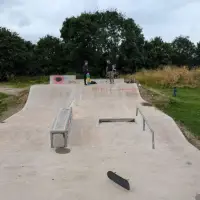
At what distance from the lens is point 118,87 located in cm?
1836

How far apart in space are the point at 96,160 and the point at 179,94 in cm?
1369

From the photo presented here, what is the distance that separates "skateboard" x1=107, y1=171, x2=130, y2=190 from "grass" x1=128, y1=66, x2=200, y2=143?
425 centimetres

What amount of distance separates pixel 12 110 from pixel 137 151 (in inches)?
330

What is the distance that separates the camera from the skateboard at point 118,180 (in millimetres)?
5781

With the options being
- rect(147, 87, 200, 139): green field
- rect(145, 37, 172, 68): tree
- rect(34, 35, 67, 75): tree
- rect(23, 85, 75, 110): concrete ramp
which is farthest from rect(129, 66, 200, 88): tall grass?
rect(34, 35, 67, 75): tree

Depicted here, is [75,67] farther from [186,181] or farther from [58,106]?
[186,181]

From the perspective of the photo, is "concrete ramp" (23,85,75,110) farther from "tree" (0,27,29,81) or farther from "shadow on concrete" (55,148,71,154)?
"tree" (0,27,29,81)

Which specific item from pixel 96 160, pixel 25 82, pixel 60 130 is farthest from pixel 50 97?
pixel 25 82

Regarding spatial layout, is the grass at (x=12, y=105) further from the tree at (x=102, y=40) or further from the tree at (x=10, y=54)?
the tree at (x=102, y=40)

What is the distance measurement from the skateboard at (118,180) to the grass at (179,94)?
14.0 feet

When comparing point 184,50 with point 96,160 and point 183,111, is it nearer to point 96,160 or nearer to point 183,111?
point 183,111

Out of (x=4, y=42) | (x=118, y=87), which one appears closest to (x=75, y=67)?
(x=4, y=42)

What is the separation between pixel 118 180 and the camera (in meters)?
5.95

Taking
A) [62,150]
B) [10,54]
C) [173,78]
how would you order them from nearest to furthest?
[62,150] → [173,78] → [10,54]
